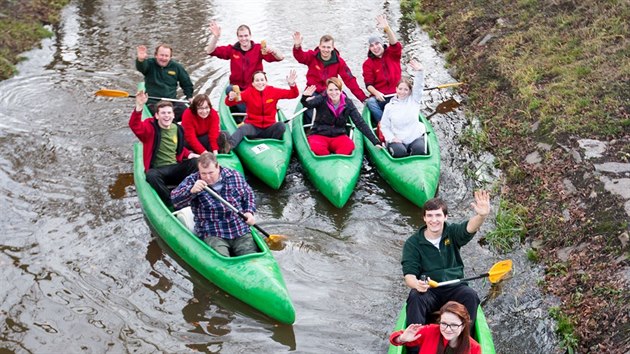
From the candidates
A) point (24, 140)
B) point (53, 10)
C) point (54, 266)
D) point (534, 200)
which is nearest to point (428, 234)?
point (534, 200)

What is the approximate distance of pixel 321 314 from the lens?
7.62m

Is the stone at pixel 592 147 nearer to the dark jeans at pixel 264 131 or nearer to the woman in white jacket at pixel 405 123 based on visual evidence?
the woman in white jacket at pixel 405 123

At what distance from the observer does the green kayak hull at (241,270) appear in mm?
7305

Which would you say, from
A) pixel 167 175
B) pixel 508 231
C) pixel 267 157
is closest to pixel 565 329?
pixel 508 231

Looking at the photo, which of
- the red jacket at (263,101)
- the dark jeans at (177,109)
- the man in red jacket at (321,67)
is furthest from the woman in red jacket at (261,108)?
the dark jeans at (177,109)

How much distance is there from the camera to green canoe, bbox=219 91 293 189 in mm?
10062

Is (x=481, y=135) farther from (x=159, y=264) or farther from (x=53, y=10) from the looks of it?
(x=53, y=10)

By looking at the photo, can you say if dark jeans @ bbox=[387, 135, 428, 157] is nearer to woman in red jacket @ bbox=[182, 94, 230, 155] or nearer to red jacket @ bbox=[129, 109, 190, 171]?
woman in red jacket @ bbox=[182, 94, 230, 155]

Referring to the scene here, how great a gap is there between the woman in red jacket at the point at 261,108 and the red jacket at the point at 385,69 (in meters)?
1.83

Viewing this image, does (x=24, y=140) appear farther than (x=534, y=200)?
Yes

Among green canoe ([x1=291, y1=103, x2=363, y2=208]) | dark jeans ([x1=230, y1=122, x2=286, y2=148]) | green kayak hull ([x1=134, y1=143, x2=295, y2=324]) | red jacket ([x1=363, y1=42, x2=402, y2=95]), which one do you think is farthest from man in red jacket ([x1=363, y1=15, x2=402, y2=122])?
green kayak hull ([x1=134, y1=143, x2=295, y2=324])

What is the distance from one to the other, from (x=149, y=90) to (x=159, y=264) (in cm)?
409

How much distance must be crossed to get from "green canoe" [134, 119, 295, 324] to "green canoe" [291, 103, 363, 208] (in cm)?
175

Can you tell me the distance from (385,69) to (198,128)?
356cm
